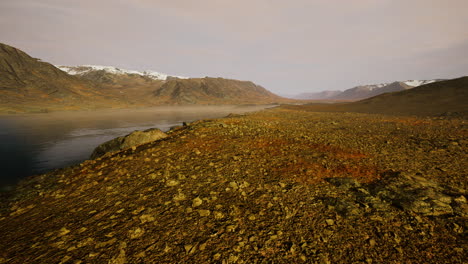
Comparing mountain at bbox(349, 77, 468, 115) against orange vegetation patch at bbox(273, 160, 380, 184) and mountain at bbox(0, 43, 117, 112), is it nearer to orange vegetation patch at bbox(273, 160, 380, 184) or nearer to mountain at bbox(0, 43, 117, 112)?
orange vegetation patch at bbox(273, 160, 380, 184)

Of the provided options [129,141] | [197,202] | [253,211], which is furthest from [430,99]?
[129,141]

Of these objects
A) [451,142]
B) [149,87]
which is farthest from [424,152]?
[149,87]

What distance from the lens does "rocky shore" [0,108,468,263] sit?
344cm

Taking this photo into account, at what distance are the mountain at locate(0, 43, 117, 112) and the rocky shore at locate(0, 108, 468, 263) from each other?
331 feet

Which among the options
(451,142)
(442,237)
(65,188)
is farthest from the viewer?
(451,142)

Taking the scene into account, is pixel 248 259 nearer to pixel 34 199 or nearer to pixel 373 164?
pixel 373 164

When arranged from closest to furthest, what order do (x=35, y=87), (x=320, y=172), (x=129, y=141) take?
1. (x=320, y=172)
2. (x=129, y=141)
3. (x=35, y=87)

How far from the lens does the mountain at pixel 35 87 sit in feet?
270

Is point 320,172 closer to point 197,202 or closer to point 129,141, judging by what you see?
point 197,202

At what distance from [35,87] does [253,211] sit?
14883 centimetres

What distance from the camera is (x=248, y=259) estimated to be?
10.8ft

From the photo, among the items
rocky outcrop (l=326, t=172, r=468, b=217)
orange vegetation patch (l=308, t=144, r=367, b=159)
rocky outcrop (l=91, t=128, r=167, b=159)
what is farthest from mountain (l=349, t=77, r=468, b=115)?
rocky outcrop (l=91, t=128, r=167, b=159)

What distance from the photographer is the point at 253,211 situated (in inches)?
179

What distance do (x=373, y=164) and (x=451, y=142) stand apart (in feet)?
20.8
